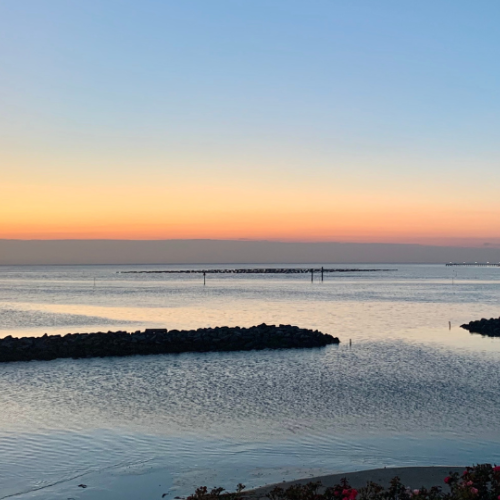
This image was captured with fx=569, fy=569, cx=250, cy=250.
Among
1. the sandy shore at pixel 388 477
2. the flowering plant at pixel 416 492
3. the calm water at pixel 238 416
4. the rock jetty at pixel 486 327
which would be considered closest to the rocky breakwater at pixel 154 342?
the calm water at pixel 238 416

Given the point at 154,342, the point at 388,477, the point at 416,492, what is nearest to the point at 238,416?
the point at 388,477

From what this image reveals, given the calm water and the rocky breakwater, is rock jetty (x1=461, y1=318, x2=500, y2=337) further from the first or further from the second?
the rocky breakwater

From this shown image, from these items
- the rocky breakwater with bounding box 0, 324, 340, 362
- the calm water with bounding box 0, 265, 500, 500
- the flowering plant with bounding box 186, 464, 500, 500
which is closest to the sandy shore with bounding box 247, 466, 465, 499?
the calm water with bounding box 0, 265, 500, 500

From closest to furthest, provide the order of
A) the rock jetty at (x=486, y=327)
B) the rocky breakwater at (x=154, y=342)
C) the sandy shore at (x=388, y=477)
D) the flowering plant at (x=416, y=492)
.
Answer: the flowering plant at (x=416, y=492), the sandy shore at (x=388, y=477), the rocky breakwater at (x=154, y=342), the rock jetty at (x=486, y=327)

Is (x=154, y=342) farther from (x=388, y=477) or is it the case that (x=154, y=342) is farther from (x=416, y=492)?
(x=416, y=492)

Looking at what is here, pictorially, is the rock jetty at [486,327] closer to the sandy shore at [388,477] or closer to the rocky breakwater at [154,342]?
the rocky breakwater at [154,342]

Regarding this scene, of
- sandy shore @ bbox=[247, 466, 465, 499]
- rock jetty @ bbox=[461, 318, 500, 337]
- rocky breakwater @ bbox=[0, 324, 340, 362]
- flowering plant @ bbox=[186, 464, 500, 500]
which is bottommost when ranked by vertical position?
rock jetty @ bbox=[461, 318, 500, 337]
